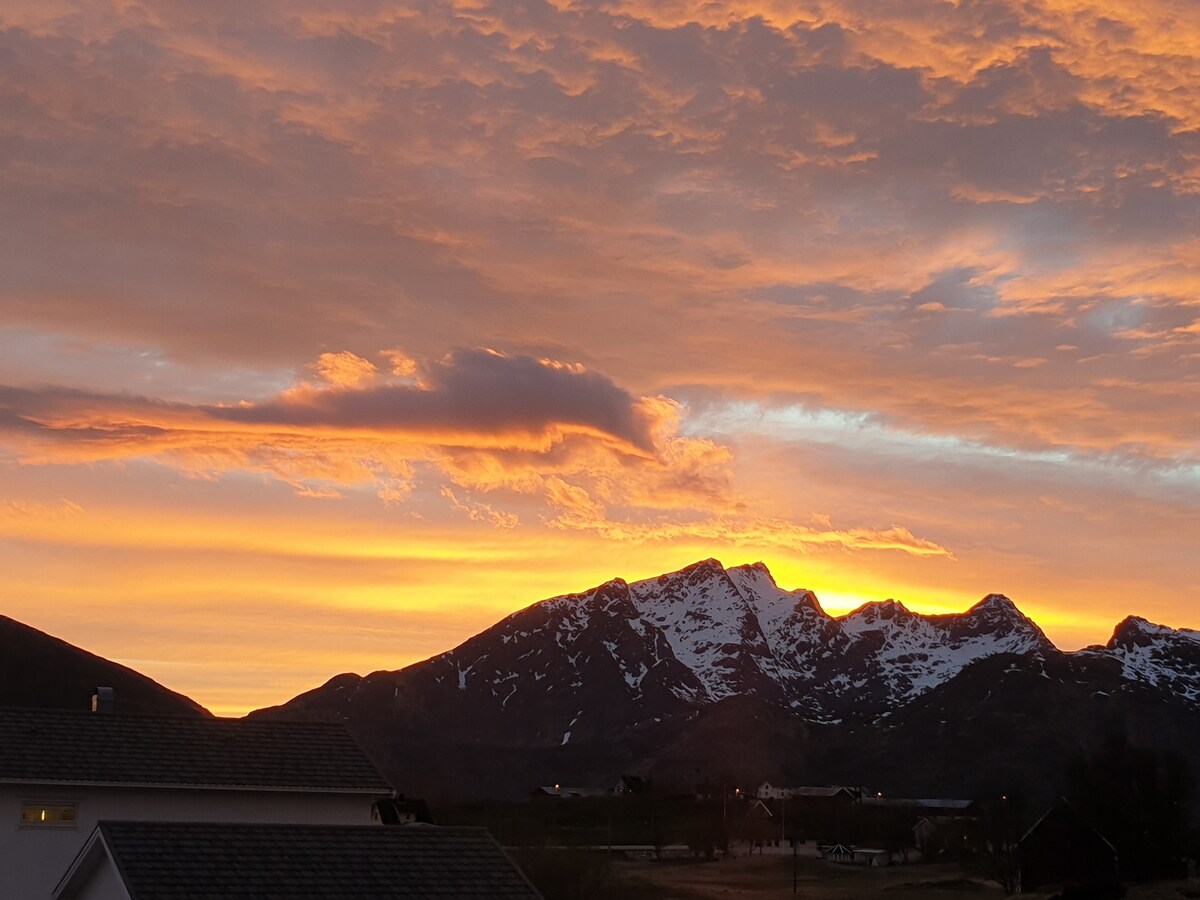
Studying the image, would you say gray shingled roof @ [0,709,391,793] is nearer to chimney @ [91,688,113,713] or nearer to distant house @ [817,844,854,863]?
chimney @ [91,688,113,713]

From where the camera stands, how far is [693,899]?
83.5 meters

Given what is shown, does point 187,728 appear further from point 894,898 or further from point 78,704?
point 78,704

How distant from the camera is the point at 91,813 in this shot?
113 ft

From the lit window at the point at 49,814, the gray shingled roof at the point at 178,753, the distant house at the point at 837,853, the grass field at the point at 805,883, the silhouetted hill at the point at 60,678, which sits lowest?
the grass field at the point at 805,883

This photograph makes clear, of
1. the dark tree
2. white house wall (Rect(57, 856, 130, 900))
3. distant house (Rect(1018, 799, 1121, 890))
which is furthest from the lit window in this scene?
the dark tree

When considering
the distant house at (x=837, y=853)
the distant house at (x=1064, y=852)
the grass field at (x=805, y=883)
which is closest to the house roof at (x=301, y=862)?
the grass field at (x=805, y=883)

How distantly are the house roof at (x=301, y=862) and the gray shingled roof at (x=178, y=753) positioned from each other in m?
10.8

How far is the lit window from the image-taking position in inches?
1334

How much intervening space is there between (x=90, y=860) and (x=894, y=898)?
7459 cm

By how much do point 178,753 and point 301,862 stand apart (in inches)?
586

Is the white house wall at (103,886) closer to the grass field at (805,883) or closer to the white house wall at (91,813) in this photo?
the white house wall at (91,813)

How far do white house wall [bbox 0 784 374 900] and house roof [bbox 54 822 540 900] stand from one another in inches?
418

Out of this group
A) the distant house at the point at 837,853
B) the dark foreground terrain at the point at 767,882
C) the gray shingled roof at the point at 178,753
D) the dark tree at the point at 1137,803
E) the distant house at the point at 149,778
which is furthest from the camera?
the distant house at the point at 837,853

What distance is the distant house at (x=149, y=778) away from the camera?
33.8m
